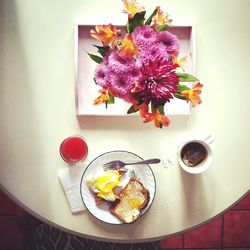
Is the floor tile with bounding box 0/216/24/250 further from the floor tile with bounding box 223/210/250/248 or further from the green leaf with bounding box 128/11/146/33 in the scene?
the green leaf with bounding box 128/11/146/33

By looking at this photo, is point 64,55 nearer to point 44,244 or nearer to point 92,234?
point 92,234

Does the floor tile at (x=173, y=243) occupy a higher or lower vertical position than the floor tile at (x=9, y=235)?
lower

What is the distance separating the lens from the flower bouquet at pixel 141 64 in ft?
2.46

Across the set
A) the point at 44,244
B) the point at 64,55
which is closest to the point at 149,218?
the point at 44,244

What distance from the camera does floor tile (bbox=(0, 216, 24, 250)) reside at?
162cm

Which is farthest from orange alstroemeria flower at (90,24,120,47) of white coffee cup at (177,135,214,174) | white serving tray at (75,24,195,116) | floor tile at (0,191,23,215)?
floor tile at (0,191,23,215)

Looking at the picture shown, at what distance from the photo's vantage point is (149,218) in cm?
103

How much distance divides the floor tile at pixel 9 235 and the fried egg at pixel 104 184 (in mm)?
787

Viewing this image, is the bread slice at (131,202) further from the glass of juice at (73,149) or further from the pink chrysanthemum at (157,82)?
the pink chrysanthemum at (157,82)

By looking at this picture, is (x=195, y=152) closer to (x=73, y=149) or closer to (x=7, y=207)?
(x=73, y=149)

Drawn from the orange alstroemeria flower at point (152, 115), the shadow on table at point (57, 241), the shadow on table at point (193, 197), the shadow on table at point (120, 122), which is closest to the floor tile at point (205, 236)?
the shadow on table at point (57, 241)

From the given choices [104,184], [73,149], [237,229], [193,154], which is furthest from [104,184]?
[237,229]

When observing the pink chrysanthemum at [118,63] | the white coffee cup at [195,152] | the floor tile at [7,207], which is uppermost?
the pink chrysanthemum at [118,63]

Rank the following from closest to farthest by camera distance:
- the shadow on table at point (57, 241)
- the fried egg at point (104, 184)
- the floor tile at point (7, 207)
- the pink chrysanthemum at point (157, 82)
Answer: the pink chrysanthemum at point (157, 82)
the fried egg at point (104, 184)
the shadow on table at point (57, 241)
the floor tile at point (7, 207)
